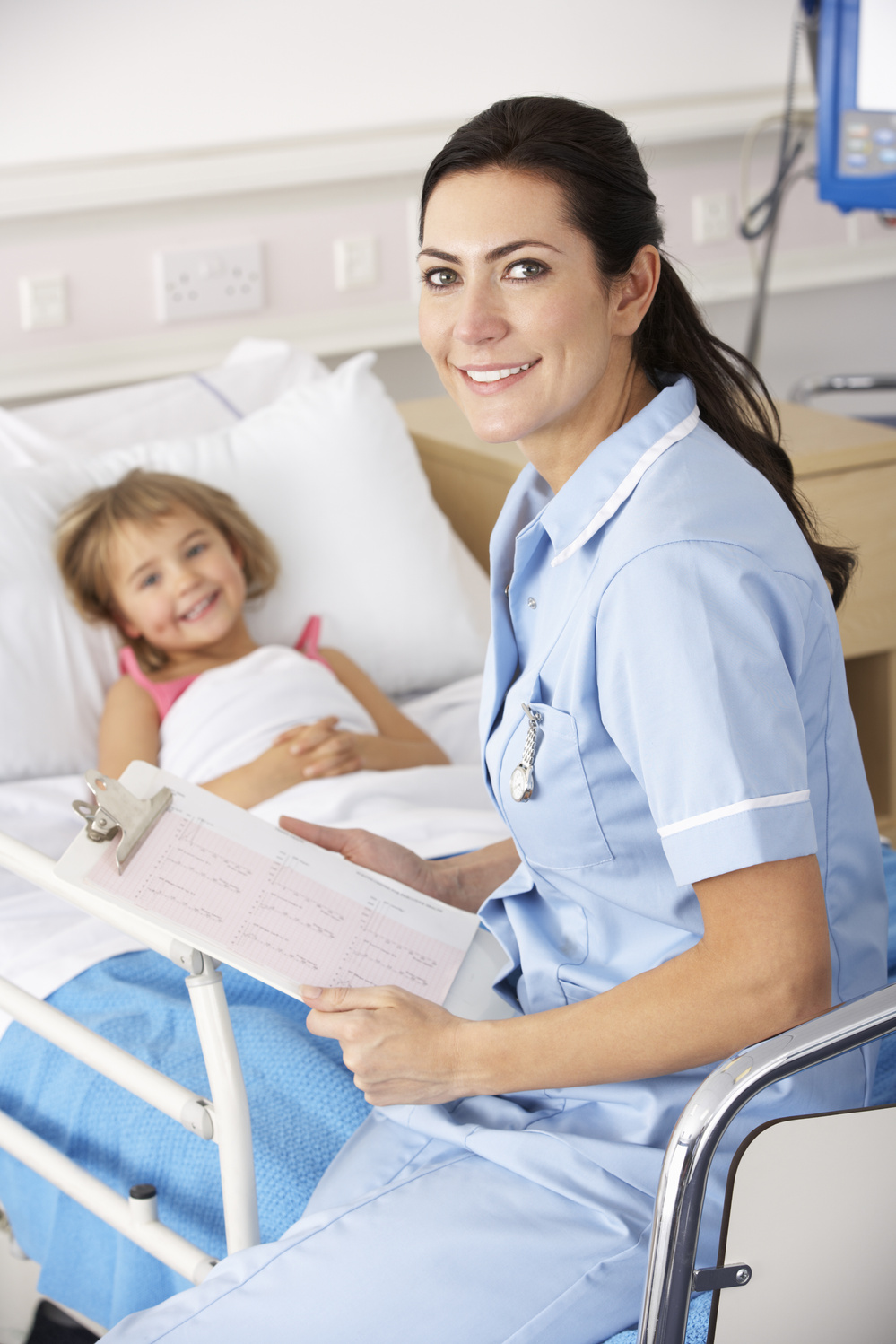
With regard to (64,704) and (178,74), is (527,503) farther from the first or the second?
(178,74)

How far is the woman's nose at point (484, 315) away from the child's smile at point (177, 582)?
913 mm

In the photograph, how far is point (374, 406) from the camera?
211cm

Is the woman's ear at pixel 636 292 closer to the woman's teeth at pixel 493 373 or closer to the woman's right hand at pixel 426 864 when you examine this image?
the woman's teeth at pixel 493 373

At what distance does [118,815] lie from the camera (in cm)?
101

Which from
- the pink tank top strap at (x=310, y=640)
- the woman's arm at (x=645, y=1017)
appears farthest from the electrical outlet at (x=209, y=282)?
the woman's arm at (x=645, y=1017)

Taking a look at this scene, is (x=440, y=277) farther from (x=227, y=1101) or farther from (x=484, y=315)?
(x=227, y=1101)

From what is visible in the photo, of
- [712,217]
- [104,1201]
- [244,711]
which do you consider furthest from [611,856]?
[712,217]

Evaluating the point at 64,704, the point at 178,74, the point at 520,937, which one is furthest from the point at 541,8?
the point at 520,937

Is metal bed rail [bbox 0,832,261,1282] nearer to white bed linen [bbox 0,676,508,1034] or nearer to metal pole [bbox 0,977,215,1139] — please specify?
metal pole [bbox 0,977,215,1139]

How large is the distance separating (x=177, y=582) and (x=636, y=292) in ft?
3.13

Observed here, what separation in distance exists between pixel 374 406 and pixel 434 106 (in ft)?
2.58

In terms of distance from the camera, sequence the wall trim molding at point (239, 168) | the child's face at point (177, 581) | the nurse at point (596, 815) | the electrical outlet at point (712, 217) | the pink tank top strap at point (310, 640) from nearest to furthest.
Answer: the nurse at point (596, 815)
the child's face at point (177, 581)
the pink tank top strap at point (310, 640)
the wall trim molding at point (239, 168)
the electrical outlet at point (712, 217)

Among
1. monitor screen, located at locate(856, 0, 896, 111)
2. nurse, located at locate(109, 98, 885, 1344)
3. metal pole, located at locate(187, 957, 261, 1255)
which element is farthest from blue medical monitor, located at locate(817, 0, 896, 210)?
metal pole, located at locate(187, 957, 261, 1255)

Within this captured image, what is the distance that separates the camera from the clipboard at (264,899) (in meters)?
0.98
